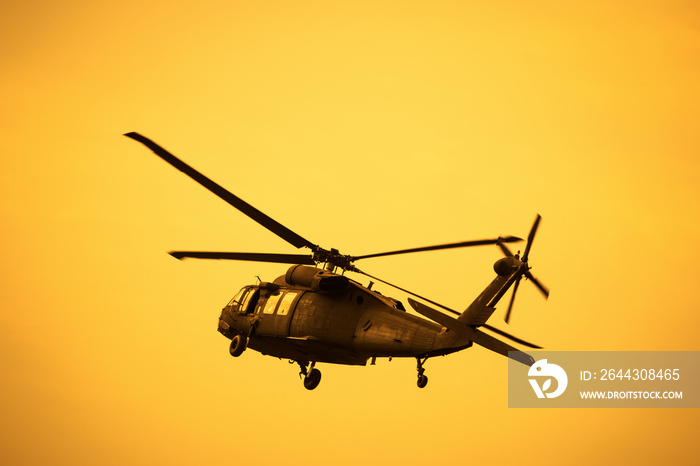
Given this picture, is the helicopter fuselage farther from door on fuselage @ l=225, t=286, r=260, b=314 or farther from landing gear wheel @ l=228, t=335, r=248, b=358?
landing gear wheel @ l=228, t=335, r=248, b=358

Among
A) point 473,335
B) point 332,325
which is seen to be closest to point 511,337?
point 473,335

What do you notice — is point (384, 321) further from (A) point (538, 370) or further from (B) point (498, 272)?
(A) point (538, 370)

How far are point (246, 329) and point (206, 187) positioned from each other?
600 centimetres

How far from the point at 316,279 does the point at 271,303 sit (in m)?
→ 1.96

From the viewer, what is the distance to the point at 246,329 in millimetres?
→ 26906

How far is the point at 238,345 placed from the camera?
85.6 feet

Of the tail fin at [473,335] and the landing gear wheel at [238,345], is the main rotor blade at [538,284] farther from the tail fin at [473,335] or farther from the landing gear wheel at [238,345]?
the landing gear wheel at [238,345]

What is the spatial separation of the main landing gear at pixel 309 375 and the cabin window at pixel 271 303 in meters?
1.89

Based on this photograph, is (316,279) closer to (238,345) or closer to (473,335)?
(238,345)

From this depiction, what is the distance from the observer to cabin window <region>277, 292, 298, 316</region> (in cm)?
2569

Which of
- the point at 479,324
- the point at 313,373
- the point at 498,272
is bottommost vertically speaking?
the point at 313,373

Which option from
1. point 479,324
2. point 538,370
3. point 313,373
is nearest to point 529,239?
point 479,324

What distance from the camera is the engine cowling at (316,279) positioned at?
81.3 ft

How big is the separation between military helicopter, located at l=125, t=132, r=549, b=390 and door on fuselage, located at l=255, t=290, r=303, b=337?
0.03 m
